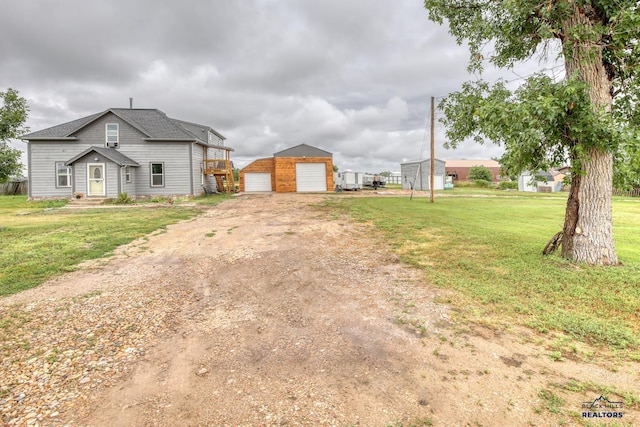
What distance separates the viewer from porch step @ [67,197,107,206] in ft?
60.3

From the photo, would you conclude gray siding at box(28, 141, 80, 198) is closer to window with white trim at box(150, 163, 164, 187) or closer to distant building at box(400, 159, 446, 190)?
window with white trim at box(150, 163, 164, 187)

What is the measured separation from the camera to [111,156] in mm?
19344

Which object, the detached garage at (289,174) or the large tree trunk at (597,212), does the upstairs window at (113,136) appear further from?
the large tree trunk at (597,212)

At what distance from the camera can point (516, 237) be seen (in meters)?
8.32

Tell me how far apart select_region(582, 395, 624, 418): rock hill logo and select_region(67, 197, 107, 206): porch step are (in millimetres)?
21879

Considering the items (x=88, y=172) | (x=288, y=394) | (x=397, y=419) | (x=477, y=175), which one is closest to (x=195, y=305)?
(x=288, y=394)

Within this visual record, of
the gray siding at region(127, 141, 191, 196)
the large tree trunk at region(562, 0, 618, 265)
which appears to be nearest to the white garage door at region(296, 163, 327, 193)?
the gray siding at region(127, 141, 191, 196)

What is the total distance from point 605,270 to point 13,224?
16.7m

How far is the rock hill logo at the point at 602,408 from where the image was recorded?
229 centimetres

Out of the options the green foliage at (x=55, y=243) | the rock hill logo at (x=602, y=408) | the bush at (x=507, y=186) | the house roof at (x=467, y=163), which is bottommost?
the rock hill logo at (x=602, y=408)

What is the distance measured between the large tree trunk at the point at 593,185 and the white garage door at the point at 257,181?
2939cm

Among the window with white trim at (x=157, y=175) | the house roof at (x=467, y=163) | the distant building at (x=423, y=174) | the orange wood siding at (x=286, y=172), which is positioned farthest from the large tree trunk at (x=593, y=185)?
the house roof at (x=467, y=163)

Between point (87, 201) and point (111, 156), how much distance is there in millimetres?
2974

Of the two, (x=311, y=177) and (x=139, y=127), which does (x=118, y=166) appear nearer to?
(x=139, y=127)
